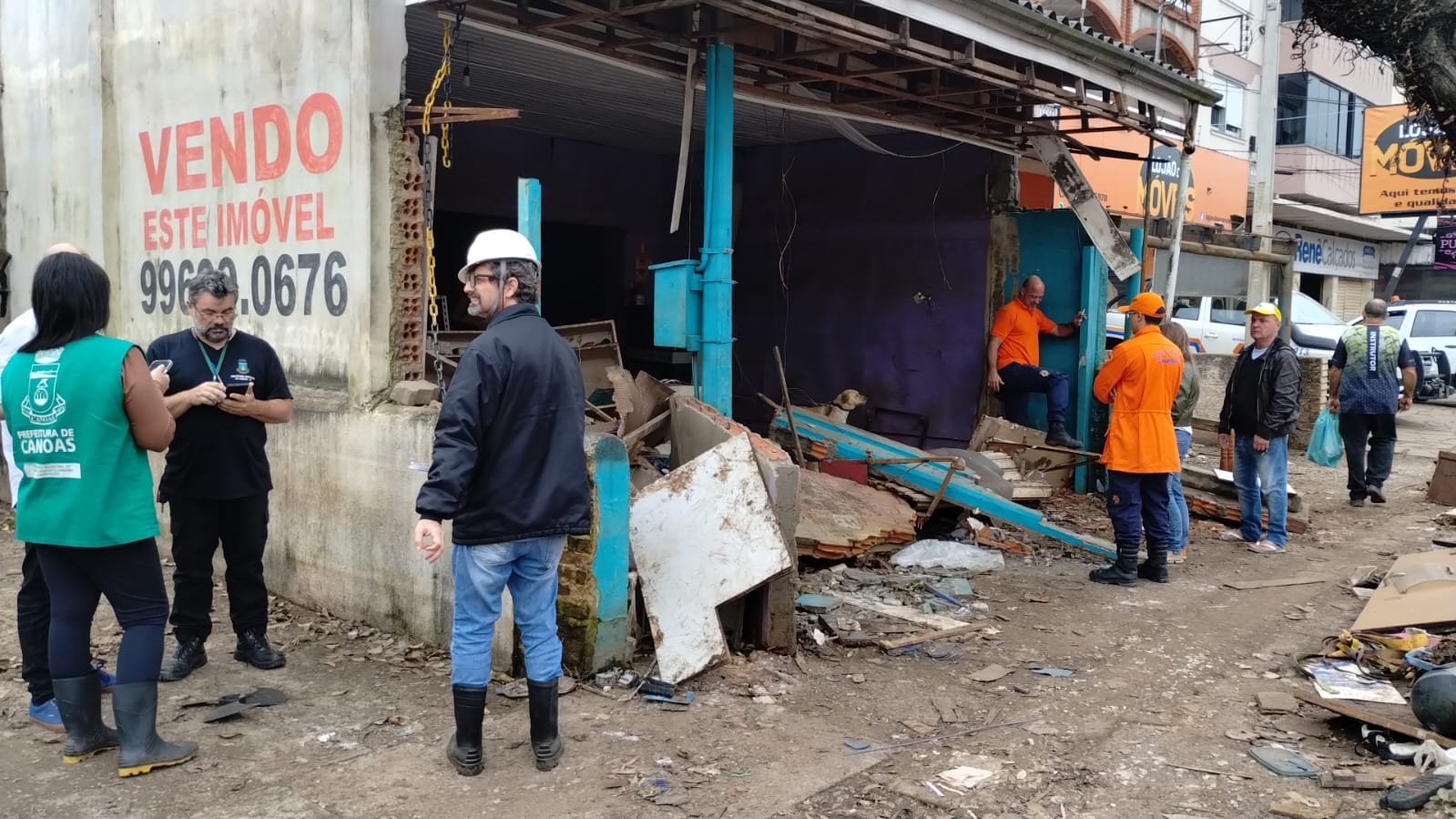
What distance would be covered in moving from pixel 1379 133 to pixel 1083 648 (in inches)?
764

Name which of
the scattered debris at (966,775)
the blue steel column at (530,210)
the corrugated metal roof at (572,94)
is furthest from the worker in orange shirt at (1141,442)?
the blue steel column at (530,210)

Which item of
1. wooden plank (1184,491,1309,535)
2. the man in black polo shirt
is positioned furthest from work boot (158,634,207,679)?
wooden plank (1184,491,1309,535)

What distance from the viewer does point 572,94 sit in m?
8.92

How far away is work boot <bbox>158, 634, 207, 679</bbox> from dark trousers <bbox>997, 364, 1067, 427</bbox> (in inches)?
283

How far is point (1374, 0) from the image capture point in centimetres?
761

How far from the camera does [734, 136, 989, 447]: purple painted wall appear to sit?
1034 centimetres

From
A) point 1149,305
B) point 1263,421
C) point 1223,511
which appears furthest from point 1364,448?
point 1149,305

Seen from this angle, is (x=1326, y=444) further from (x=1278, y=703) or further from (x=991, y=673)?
(x=991, y=673)

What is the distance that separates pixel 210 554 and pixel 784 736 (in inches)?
104

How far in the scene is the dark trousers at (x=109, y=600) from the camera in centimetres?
371

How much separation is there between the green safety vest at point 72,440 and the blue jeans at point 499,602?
3.74ft

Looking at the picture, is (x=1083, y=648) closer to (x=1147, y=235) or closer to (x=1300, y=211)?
(x=1147, y=235)

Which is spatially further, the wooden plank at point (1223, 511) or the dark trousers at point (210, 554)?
the wooden plank at point (1223, 511)

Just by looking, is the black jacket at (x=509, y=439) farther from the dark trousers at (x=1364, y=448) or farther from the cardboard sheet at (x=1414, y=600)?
the dark trousers at (x=1364, y=448)
